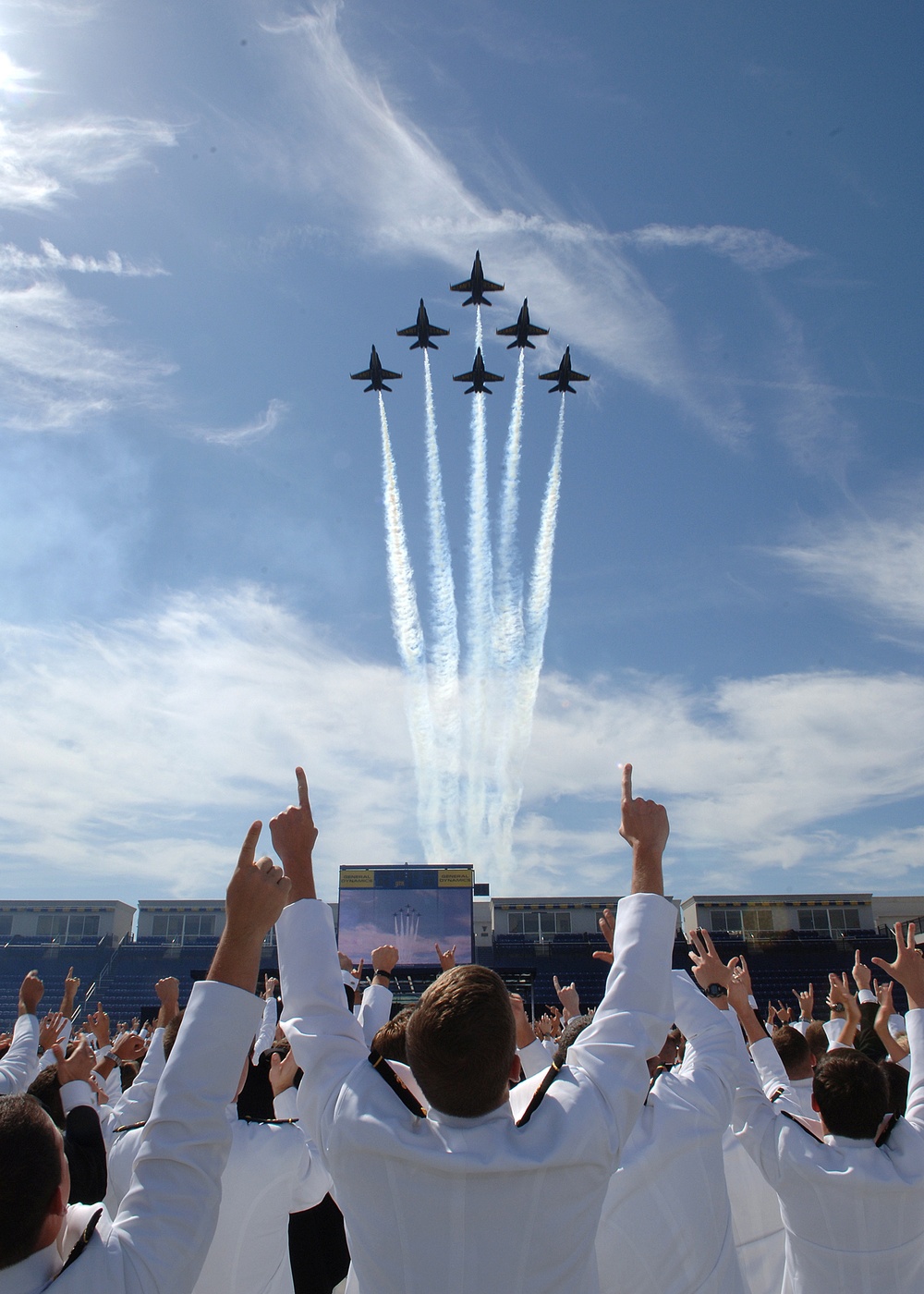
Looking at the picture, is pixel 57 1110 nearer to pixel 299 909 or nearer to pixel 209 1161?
pixel 299 909

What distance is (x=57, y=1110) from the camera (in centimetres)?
566

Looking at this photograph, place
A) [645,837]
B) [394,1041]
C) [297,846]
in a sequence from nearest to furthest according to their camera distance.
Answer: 1. [297,846]
2. [645,837]
3. [394,1041]

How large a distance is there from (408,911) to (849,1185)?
39969mm

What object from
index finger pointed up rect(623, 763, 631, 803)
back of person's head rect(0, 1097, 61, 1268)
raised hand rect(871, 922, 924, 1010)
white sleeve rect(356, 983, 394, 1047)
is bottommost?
white sleeve rect(356, 983, 394, 1047)

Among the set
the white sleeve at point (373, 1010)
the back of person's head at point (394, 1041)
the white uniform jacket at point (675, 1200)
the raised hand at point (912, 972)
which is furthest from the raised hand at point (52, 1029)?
the raised hand at point (912, 972)

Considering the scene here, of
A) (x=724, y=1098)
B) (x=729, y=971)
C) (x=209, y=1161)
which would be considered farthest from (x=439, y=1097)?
(x=729, y=971)

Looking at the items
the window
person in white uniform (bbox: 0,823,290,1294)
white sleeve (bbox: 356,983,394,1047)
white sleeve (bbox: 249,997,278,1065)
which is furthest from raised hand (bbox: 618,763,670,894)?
the window

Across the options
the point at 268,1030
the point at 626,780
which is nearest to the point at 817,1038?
the point at 268,1030

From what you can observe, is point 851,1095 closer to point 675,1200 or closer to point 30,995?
point 675,1200

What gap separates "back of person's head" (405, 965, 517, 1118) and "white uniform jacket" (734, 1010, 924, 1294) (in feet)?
8.37

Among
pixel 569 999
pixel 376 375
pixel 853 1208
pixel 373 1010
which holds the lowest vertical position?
pixel 853 1208

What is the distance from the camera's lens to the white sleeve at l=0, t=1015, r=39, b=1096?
5781 millimetres

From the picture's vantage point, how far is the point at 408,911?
42.6m

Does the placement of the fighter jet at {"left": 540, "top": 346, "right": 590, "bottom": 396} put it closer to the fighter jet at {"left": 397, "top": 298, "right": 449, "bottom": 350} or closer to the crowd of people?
the fighter jet at {"left": 397, "top": 298, "right": 449, "bottom": 350}
